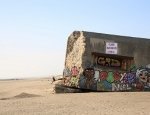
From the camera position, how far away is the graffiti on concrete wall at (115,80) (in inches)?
850

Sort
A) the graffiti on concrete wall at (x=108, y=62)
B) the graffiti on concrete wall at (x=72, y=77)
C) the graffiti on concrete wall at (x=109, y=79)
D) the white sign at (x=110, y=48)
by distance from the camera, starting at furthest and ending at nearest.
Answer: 1. the graffiti on concrete wall at (x=108, y=62)
2. the white sign at (x=110, y=48)
3. the graffiti on concrete wall at (x=72, y=77)
4. the graffiti on concrete wall at (x=109, y=79)

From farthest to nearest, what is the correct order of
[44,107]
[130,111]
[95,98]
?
[95,98] → [44,107] → [130,111]

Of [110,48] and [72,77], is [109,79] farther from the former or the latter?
[72,77]

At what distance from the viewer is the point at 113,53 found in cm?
2214

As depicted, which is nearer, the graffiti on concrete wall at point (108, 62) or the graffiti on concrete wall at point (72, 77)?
the graffiti on concrete wall at point (72, 77)

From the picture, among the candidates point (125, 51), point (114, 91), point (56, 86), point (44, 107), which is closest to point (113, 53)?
point (125, 51)

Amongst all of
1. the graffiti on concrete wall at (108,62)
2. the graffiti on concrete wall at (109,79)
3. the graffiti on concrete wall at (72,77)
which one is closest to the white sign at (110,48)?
the graffiti on concrete wall at (108,62)

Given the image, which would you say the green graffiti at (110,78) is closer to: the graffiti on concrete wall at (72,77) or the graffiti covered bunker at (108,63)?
the graffiti covered bunker at (108,63)

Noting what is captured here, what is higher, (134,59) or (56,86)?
(134,59)

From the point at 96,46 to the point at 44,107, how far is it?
8594 mm

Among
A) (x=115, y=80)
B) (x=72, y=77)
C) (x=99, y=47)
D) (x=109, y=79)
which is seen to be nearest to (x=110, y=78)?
(x=109, y=79)

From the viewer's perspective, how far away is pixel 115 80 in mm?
22047

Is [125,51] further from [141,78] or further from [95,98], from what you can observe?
[95,98]

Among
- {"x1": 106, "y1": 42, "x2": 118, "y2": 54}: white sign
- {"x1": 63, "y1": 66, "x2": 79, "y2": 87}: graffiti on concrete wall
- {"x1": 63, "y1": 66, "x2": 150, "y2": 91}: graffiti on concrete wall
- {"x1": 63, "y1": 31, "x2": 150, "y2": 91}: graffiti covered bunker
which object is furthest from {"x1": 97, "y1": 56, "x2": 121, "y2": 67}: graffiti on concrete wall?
{"x1": 63, "y1": 66, "x2": 79, "y2": 87}: graffiti on concrete wall
